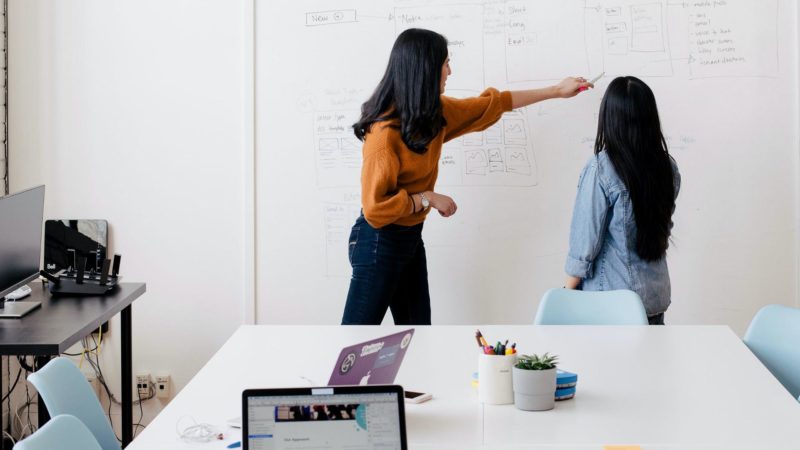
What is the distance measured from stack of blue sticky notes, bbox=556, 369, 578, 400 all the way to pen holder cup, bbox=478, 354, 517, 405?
11 centimetres

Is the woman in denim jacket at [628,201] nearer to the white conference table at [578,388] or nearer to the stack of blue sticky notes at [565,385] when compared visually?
the white conference table at [578,388]

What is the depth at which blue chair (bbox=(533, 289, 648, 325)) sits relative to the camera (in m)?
3.04

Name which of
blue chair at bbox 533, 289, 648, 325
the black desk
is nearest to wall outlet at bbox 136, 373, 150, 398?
the black desk

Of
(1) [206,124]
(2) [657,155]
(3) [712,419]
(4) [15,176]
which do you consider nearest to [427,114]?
(2) [657,155]

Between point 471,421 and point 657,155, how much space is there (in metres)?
1.59

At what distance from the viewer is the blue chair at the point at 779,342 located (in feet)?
8.91

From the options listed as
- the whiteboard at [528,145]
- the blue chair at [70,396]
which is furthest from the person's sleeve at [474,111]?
the blue chair at [70,396]

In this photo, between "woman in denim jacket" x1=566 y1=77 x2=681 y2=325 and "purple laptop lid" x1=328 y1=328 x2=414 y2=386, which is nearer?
"purple laptop lid" x1=328 y1=328 x2=414 y2=386

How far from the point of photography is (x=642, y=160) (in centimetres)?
320

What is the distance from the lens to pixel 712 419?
1.98 metres

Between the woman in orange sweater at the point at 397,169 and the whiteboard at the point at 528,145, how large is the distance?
626 millimetres

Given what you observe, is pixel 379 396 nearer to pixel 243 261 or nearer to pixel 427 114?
pixel 427 114

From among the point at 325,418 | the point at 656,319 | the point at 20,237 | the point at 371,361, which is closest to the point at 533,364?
the point at 371,361

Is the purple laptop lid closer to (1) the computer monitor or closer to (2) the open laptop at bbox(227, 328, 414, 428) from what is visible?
(2) the open laptop at bbox(227, 328, 414, 428)
